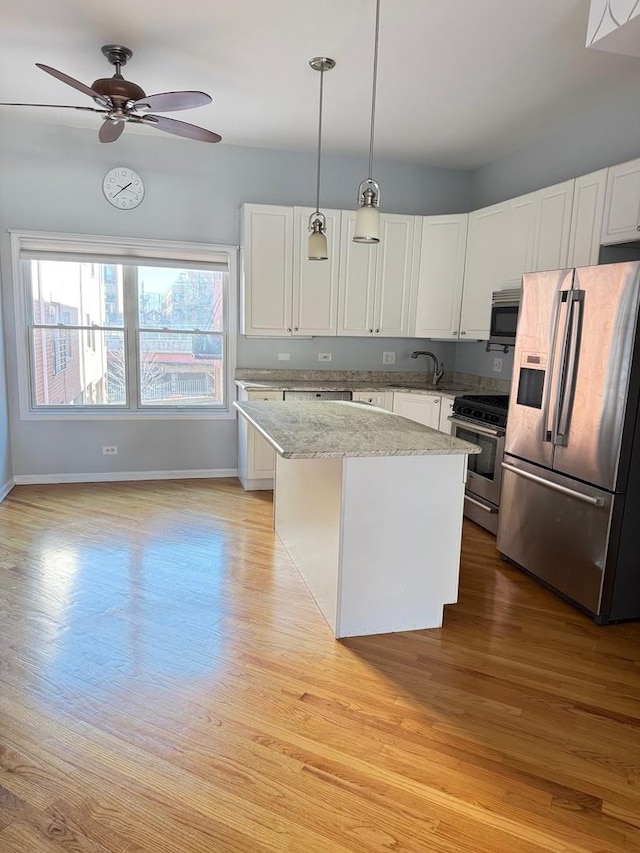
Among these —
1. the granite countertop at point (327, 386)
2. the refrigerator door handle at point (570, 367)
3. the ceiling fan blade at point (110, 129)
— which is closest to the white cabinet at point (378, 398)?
the granite countertop at point (327, 386)

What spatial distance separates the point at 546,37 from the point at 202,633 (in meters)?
3.39

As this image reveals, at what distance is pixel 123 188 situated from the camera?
4730mm

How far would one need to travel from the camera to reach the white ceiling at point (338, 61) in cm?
278

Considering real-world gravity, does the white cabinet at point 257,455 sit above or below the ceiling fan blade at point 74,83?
below

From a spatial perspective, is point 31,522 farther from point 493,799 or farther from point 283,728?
point 493,799

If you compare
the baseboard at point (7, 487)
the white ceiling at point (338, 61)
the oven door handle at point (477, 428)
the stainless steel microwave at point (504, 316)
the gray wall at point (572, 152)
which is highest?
the white ceiling at point (338, 61)

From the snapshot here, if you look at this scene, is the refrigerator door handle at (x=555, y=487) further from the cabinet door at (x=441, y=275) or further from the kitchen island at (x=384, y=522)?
the cabinet door at (x=441, y=275)

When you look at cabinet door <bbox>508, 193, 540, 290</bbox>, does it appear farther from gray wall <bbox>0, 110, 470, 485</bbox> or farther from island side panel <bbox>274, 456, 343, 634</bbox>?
island side panel <bbox>274, 456, 343, 634</bbox>

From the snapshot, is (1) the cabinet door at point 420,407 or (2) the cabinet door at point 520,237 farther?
(1) the cabinet door at point 420,407

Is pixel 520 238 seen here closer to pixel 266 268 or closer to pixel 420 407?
pixel 420 407

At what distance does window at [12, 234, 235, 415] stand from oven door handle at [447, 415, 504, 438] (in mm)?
2086

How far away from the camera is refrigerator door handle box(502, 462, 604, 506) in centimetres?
286

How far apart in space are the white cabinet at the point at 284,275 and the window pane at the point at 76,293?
44.5 inches

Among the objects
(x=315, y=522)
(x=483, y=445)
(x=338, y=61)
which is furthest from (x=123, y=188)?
(x=483, y=445)
